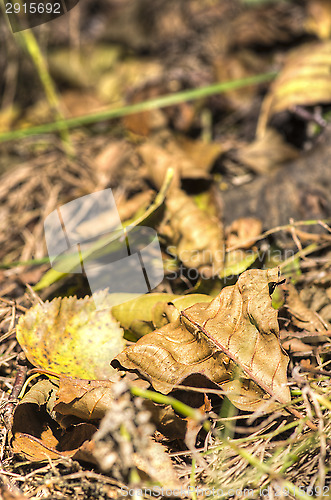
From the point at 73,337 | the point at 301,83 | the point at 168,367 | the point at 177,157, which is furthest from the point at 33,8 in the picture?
the point at 168,367

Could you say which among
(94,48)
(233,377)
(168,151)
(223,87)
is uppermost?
(94,48)

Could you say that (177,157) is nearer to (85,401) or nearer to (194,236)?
(194,236)

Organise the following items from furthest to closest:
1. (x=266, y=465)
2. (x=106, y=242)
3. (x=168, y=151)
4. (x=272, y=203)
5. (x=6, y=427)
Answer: (x=168, y=151) → (x=272, y=203) → (x=106, y=242) → (x=6, y=427) → (x=266, y=465)

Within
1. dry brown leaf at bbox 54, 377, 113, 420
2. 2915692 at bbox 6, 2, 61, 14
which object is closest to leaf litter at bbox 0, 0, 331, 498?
dry brown leaf at bbox 54, 377, 113, 420

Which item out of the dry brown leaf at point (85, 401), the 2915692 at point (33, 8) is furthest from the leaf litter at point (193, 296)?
the 2915692 at point (33, 8)

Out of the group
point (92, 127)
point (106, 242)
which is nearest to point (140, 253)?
point (106, 242)

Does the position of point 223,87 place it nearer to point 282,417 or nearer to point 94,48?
point 94,48

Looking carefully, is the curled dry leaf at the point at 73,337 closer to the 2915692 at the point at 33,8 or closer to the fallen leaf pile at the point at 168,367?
the fallen leaf pile at the point at 168,367
